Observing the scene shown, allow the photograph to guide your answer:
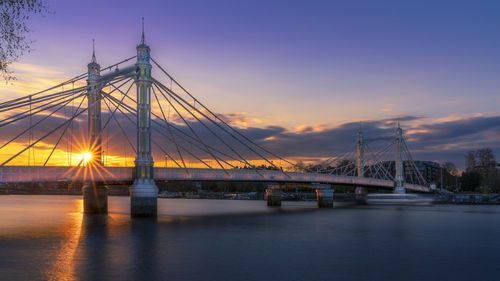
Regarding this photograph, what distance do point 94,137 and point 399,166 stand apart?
7043cm

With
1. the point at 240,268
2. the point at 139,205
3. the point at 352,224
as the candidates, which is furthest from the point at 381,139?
the point at 240,268

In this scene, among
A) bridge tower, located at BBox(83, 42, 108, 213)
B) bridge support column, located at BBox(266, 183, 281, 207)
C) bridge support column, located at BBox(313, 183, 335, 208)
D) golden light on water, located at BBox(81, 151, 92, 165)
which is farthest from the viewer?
bridge support column, located at BBox(266, 183, 281, 207)

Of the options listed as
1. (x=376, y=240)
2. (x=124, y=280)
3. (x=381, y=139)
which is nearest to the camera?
(x=124, y=280)

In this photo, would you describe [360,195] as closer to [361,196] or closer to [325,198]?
[361,196]

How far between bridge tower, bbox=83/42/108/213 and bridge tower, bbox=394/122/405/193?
6232 centimetres

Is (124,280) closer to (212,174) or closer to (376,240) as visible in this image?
(376,240)

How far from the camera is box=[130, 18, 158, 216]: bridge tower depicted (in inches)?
1909

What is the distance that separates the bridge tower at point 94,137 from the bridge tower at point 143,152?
247 inches

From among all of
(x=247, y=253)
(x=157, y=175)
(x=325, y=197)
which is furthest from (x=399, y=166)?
(x=247, y=253)

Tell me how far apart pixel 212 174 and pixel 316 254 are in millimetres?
28732

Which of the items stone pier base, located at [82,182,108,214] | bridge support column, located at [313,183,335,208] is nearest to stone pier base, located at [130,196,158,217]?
stone pier base, located at [82,182,108,214]

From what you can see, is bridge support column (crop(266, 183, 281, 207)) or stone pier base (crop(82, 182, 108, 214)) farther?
bridge support column (crop(266, 183, 281, 207))

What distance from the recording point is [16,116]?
41344 millimetres

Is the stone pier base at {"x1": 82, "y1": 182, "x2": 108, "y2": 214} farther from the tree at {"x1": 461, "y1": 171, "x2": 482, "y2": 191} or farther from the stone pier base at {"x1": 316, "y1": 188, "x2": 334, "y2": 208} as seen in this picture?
the tree at {"x1": 461, "y1": 171, "x2": 482, "y2": 191}
